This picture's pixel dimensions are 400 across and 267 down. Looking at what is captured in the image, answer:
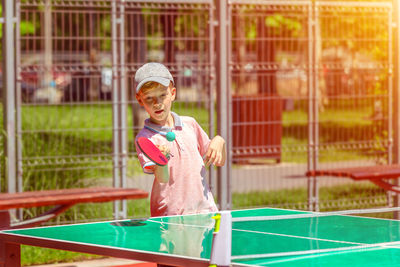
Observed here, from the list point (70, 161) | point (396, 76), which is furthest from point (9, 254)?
point (396, 76)

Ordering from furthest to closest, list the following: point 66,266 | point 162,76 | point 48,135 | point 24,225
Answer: point 48,135, point 66,266, point 24,225, point 162,76

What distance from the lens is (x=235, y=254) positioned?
10.9 ft

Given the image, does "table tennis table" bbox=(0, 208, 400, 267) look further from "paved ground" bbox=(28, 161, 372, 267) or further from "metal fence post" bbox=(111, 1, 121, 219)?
"metal fence post" bbox=(111, 1, 121, 219)

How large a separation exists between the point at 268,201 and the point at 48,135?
2893 millimetres

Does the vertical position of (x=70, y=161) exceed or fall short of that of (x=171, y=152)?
it falls short

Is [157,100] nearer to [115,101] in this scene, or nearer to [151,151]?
[151,151]

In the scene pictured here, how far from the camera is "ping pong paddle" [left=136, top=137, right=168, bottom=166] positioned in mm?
4035

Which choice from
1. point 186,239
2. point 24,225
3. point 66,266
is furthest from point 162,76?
point 66,266

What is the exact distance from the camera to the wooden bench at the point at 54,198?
6.41 m

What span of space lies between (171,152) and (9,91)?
3577 mm

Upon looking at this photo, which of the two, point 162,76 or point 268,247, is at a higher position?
point 162,76

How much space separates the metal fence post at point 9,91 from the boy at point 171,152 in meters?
3.40

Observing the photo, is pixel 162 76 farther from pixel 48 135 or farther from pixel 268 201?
pixel 268 201

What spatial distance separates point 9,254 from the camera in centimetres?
408
